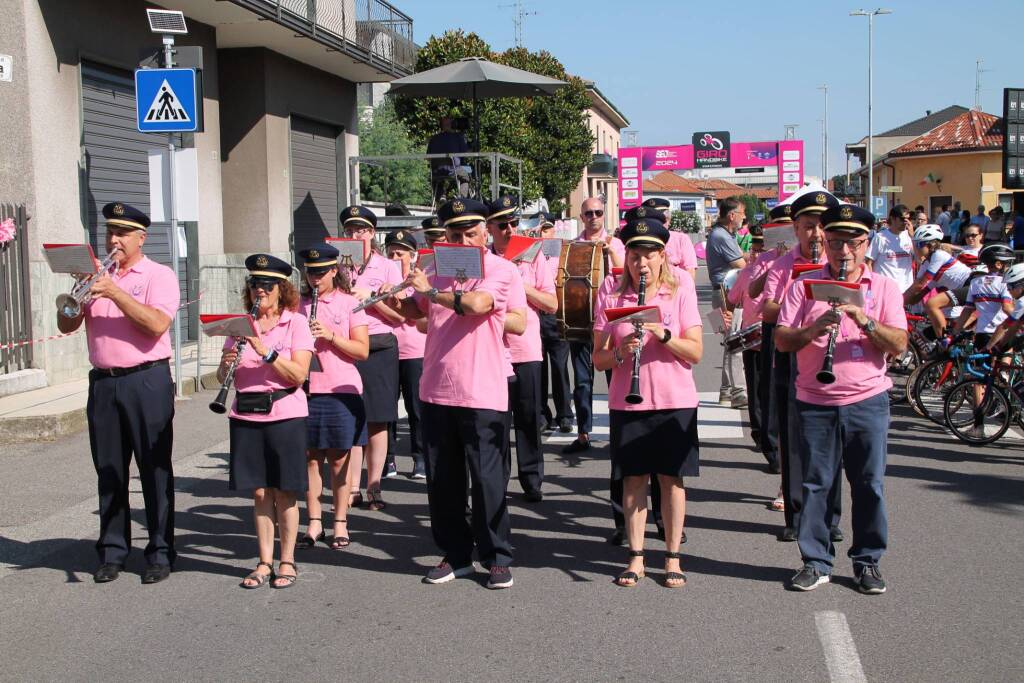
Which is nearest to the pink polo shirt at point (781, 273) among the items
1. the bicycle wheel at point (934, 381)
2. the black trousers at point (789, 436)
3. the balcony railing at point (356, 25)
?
the black trousers at point (789, 436)

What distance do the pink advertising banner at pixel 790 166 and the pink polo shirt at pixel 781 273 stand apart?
32719 mm

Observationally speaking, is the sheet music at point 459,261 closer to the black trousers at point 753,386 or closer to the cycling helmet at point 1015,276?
the black trousers at point 753,386

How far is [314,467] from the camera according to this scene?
7.01m

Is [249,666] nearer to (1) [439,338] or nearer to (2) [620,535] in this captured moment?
(1) [439,338]

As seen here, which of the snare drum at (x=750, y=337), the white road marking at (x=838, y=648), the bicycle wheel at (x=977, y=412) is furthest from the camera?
the bicycle wheel at (x=977, y=412)

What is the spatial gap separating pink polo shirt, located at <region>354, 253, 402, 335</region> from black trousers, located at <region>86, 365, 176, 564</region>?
1942mm

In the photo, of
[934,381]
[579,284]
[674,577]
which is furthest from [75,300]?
[934,381]

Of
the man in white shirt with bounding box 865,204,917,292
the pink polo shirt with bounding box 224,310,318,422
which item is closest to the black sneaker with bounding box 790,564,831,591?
the pink polo shirt with bounding box 224,310,318,422

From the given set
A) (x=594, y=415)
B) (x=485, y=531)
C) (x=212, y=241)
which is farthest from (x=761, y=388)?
(x=212, y=241)

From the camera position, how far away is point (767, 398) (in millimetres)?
7754

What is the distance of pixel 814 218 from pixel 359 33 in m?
16.2

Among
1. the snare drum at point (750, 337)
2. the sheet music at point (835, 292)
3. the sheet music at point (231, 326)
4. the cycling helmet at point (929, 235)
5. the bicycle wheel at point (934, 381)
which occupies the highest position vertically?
the cycling helmet at point (929, 235)

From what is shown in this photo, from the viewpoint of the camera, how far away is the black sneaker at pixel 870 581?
569 centimetres

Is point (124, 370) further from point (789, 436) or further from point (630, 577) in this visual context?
point (789, 436)
